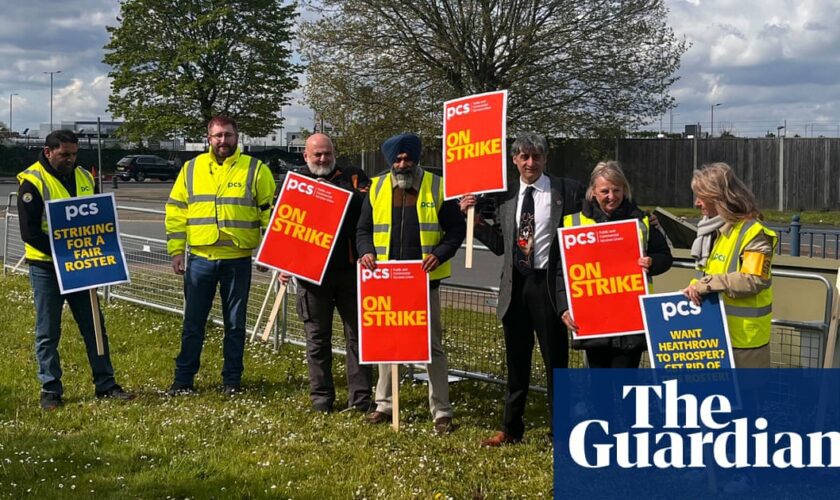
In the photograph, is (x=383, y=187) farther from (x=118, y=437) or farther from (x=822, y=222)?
(x=822, y=222)

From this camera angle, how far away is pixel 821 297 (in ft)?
21.0

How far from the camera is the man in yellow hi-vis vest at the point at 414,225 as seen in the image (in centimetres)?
648

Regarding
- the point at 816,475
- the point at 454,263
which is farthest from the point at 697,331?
the point at 454,263

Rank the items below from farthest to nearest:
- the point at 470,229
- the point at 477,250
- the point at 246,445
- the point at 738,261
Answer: the point at 477,250
the point at 246,445
the point at 470,229
the point at 738,261

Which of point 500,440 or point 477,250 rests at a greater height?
point 477,250

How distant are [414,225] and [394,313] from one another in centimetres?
66

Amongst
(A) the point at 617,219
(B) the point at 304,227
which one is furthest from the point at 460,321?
(A) the point at 617,219

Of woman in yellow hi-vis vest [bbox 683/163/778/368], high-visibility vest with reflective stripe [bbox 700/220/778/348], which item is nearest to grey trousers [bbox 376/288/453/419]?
woman in yellow hi-vis vest [bbox 683/163/778/368]

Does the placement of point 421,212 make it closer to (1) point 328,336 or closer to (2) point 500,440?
(1) point 328,336

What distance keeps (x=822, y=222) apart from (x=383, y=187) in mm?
24378

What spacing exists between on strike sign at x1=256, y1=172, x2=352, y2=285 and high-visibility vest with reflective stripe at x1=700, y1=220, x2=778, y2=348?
9.56 ft

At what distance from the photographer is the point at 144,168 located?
53.7 m

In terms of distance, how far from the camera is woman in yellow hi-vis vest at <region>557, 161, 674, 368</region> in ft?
18.4

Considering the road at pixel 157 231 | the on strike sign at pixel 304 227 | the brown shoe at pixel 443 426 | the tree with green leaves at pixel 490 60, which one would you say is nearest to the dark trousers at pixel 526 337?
the brown shoe at pixel 443 426
